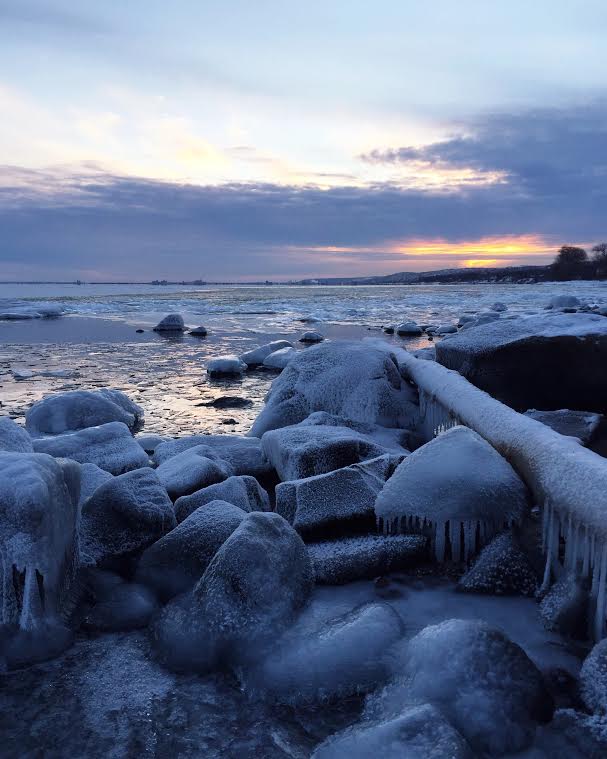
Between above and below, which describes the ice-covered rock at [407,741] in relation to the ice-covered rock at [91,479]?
below

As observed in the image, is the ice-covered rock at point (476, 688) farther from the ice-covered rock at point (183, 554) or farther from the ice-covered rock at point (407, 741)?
the ice-covered rock at point (183, 554)

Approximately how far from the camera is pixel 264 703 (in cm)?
182

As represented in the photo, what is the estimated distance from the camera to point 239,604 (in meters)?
2.07

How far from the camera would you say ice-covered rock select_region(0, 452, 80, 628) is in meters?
2.02

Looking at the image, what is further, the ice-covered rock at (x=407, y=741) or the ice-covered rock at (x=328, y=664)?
the ice-covered rock at (x=328, y=664)

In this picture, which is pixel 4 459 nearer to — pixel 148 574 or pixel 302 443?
pixel 148 574

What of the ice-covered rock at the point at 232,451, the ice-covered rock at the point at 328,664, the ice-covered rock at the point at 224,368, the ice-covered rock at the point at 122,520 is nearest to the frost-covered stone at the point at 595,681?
the ice-covered rock at the point at 328,664

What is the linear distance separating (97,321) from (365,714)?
69.4 feet

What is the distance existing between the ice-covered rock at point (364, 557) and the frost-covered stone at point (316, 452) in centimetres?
84

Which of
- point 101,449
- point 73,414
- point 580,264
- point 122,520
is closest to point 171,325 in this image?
point 73,414

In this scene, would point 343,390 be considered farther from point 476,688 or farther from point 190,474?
point 476,688

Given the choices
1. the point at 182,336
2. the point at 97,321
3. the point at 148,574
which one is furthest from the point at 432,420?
the point at 97,321

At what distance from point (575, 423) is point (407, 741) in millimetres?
3365

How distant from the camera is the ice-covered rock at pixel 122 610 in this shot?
2244mm
